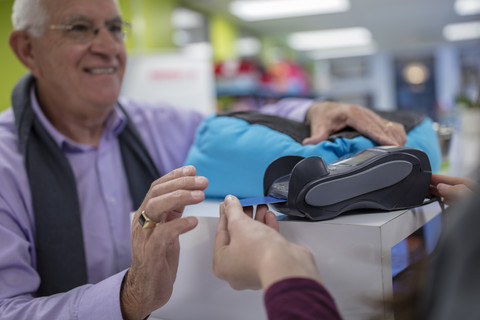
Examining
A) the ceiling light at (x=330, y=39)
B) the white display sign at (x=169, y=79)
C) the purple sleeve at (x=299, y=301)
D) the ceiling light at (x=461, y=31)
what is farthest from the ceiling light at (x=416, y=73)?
the purple sleeve at (x=299, y=301)

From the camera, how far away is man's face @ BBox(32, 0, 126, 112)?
126 centimetres

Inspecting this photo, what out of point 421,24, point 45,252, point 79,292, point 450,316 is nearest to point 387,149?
point 450,316

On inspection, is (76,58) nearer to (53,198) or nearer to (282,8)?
(53,198)

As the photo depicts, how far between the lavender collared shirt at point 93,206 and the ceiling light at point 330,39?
8087 mm

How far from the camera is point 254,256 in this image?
52 cm

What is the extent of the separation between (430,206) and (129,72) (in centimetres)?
428

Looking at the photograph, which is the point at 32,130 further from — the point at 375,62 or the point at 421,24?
the point at 375,62

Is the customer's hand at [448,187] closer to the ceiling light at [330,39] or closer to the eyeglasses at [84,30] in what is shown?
the eyeglasses at [84,30]

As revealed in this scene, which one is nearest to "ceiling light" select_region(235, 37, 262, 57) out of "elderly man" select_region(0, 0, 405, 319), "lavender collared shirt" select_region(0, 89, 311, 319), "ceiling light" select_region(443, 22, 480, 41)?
"ceiling light" select_region(443, 22, 480, 41)

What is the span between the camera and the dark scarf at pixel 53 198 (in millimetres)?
1062

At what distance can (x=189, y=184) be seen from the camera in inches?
27.5

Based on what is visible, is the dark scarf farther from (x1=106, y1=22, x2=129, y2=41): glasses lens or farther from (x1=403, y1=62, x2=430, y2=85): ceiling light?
(x1=403, y1=62, x2=430, y2=85): ceiling light

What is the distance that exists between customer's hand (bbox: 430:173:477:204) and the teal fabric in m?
0.13

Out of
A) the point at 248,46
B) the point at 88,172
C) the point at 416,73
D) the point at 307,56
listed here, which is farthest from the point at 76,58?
the point at 416,73
